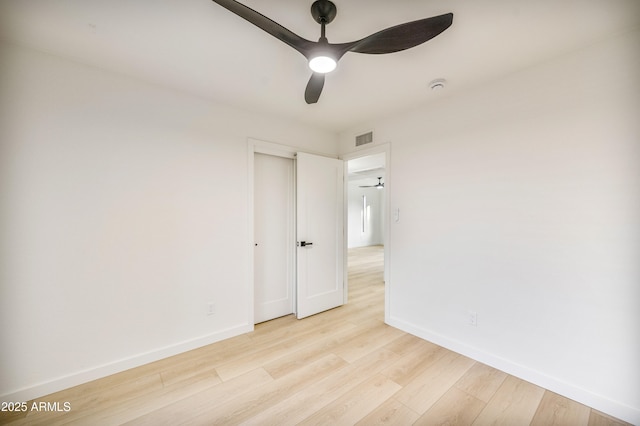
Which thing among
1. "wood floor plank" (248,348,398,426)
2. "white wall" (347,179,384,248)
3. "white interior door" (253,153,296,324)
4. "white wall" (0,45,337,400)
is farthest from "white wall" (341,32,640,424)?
"white wall" (347,179,384,248)

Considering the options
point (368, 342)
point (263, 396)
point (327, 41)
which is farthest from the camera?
point (368, 342)

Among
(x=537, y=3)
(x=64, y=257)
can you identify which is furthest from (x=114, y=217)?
(x=537, y=3)

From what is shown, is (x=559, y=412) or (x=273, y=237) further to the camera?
(x=273, y=237)

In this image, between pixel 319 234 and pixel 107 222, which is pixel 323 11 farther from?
pixel 319 234

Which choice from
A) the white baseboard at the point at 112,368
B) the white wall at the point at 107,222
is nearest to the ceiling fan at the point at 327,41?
the white wall at the point at 107,222

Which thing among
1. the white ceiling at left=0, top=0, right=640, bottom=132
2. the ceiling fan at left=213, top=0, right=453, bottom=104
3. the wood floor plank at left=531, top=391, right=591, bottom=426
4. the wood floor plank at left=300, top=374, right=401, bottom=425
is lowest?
the wood floor plank at left=531, top=391, right=591, bottom=426

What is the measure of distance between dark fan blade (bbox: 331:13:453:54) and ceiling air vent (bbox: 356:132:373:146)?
72.2 inches

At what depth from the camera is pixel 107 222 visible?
6.94ft

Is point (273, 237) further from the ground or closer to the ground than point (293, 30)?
closer to the ground

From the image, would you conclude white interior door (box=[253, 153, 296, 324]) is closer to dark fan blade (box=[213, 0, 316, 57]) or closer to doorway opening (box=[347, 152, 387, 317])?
doorway opening (box=[347, 152, 387, 317])

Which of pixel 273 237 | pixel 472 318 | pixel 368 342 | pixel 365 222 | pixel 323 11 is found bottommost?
pixel 368 342

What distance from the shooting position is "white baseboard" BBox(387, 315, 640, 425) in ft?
5.51

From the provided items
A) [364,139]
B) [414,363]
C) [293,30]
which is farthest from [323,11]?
[414,363]

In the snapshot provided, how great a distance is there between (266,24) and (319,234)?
2.52 m
